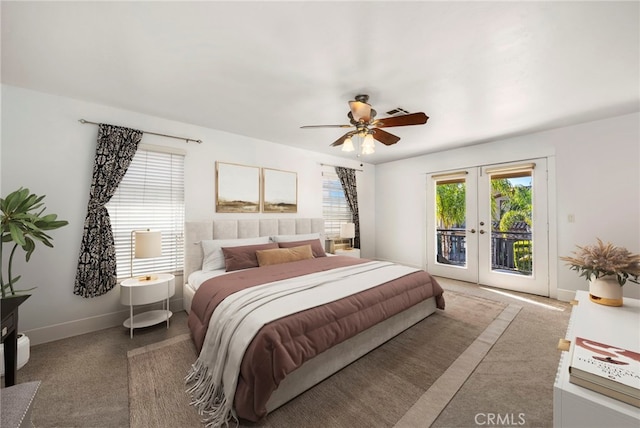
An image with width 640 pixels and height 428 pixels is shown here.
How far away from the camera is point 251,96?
269 cm

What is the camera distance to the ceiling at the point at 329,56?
1577 millimetres

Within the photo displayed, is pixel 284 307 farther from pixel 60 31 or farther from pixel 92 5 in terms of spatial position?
pixel 60 31

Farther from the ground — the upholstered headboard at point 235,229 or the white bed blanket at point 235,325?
the upholstered headboard at point 235,229

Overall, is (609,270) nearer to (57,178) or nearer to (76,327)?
(76,327)

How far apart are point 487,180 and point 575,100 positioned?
175cm

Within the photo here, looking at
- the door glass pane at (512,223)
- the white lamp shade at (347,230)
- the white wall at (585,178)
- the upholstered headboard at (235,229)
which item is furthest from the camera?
the white lamp shade at (347,230)

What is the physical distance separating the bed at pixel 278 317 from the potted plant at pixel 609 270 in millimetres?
1380

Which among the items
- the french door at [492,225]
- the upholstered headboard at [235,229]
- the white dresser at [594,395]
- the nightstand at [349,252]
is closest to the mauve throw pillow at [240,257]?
the upholstered headboard at [235,229]

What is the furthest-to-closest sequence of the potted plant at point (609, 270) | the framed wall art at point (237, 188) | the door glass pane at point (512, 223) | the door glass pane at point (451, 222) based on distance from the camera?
the door glass pane at point (451, 222), the door glass pane at point (512, 223), the framed wall art at point (237, 188), the potted plant at point (609, 270)

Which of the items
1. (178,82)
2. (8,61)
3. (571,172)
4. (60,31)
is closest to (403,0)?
(178,82)

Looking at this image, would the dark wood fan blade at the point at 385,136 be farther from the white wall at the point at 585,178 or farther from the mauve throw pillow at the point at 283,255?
the white wall at the point at 585,178

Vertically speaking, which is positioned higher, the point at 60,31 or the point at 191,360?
the point at 60,31

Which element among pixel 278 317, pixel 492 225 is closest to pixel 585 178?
pixel 492 225

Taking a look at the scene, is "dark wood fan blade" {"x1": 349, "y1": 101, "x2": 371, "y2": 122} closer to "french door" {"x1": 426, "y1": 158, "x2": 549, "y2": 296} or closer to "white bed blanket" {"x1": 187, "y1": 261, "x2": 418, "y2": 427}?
"white bed blanket" {"x1": 187, "y1": 261, "x2": 418, "y2": 427}
